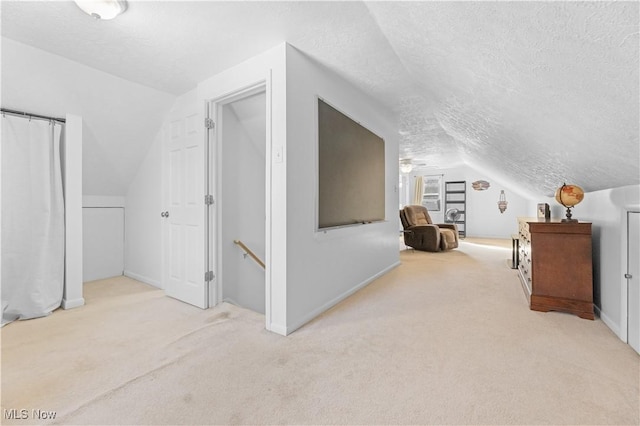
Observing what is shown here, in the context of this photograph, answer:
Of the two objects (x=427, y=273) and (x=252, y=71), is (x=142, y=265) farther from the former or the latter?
(x=427, y=273)

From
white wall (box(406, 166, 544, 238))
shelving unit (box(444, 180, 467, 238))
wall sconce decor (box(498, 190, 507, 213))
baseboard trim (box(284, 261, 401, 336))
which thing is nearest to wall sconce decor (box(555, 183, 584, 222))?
baseboard trim (box(284, 261, 401, 336))

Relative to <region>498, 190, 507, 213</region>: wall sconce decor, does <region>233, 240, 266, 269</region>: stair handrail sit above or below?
below

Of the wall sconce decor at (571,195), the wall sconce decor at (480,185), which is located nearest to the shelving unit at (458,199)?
the wall sconce decor at (480,185)

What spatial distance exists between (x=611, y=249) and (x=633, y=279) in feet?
1.18

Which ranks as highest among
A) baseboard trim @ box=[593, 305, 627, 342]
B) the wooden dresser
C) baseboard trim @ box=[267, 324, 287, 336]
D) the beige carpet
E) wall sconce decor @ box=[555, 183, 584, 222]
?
wall sconce decor @ box=[555, 183, 584, 222]

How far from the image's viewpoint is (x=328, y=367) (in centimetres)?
164

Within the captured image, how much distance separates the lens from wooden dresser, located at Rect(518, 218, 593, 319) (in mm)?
2295

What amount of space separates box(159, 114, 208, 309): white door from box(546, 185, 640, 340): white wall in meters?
3.30

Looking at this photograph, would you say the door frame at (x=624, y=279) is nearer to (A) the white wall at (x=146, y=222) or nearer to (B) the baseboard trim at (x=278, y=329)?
(B) the baseboard trim at (x=278, y=329)

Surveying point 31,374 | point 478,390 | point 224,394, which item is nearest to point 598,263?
point 478,390

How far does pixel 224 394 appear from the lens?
1.41 meters

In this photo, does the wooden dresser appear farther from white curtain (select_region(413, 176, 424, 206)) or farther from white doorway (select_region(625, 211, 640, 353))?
white curtain (select_region(413, 176, 424, 206))

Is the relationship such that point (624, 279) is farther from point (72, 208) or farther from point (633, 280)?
point (72, 208)

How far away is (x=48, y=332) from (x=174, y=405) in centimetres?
162
